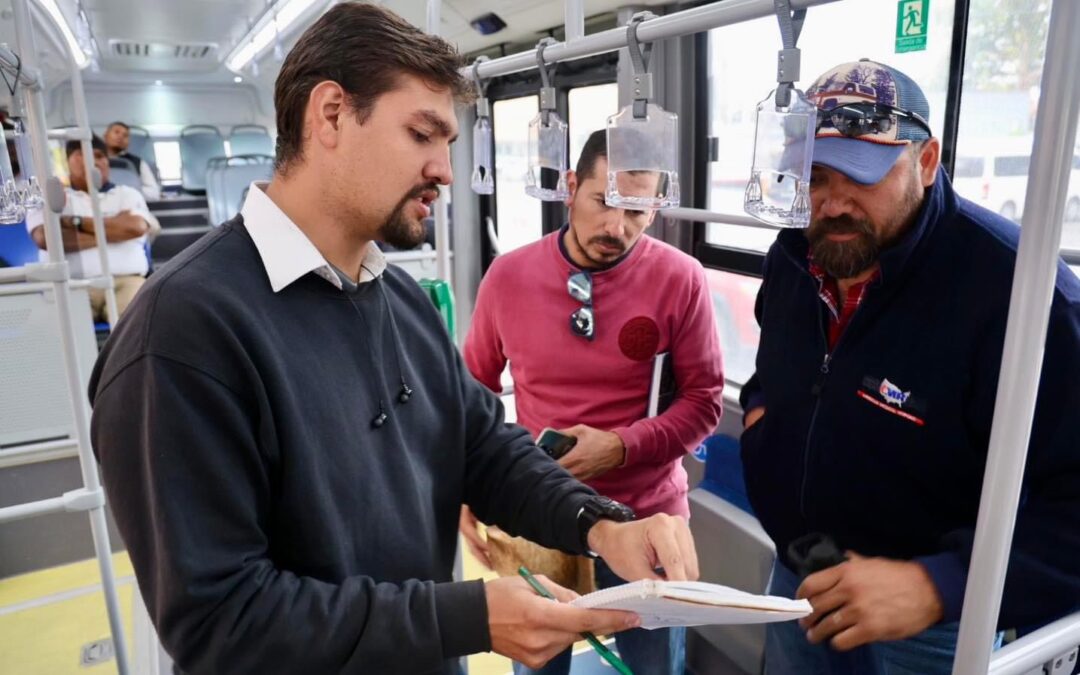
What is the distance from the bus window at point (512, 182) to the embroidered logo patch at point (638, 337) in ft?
10.5

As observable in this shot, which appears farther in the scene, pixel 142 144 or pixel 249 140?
pixel 249 140

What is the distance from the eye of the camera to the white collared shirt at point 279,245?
3.79ft

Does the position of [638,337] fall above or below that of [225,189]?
below

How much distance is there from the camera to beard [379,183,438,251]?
1252 mm

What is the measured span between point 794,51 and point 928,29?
5.11ft

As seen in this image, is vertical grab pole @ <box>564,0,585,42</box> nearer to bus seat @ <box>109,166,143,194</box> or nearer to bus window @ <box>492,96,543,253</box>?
bus window @ <box>492,96,543,253</box>

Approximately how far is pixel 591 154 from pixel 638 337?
0.54 meters

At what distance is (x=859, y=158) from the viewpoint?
1275 millimetres

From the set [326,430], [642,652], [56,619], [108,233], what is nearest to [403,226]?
[326,430]

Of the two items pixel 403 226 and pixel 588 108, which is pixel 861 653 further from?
pixel 588 108

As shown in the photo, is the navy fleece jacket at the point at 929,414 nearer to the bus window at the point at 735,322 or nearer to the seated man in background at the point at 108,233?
the bus window at the point at 735,322

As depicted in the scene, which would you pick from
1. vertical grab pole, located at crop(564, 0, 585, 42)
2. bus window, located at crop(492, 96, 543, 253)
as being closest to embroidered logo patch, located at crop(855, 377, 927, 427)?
vertical grab pole, located at crop(564, 0, 585, 42)

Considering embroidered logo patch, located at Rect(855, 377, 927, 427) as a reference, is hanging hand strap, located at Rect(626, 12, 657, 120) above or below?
above

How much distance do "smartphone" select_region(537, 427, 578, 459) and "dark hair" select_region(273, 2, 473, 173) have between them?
2.95ft
